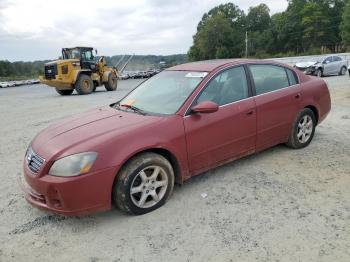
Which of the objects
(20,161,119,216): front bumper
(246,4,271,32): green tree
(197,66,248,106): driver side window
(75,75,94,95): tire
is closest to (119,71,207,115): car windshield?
(197,66,248,106): driver side window

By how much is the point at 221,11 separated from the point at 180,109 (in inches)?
4350

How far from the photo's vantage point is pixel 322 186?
435 centimetres

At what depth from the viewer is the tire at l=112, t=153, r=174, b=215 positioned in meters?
3.71

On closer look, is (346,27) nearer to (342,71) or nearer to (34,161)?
(342,71)

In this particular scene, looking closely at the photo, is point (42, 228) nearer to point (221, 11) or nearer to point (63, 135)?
point (63, 135)

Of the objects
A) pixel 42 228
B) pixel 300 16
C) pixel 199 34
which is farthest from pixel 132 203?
pixel 199 34

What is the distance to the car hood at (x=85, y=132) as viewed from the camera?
3701 millimetres

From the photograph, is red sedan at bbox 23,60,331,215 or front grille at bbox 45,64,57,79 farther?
front grille at bbox 45,64,57,79

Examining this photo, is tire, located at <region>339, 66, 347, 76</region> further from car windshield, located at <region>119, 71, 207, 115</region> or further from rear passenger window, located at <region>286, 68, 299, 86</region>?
car windshield, located at <region>119, 71, 207, 115</region>

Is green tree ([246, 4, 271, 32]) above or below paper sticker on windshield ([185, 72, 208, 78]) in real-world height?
above

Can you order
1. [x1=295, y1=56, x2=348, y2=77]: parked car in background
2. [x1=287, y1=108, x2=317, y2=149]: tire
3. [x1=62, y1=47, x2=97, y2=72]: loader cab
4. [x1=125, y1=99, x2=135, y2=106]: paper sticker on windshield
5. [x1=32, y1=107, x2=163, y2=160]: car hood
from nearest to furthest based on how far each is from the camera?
[x1=32, y1=107, x2=163, y2=160]: car hood → [x1=125, y1=99, x2=135, y2=106]: paper sticker on windshield → [x1=287, y1=108, x2=317, y2=149]: tire → [x1=62, y1=47, x2=97, y2=72]: loader cab → [x1=295, y1=56, x2=348, y2=77]: parked car in background

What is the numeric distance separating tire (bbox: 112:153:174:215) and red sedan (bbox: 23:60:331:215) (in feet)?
0.03

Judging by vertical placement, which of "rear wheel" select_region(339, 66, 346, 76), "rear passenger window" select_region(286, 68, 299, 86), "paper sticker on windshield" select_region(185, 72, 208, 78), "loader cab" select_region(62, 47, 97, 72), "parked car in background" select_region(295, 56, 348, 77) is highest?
"loader cab" select_region(62, 47, 97, 72)

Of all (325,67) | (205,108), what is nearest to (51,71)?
(325,67)
